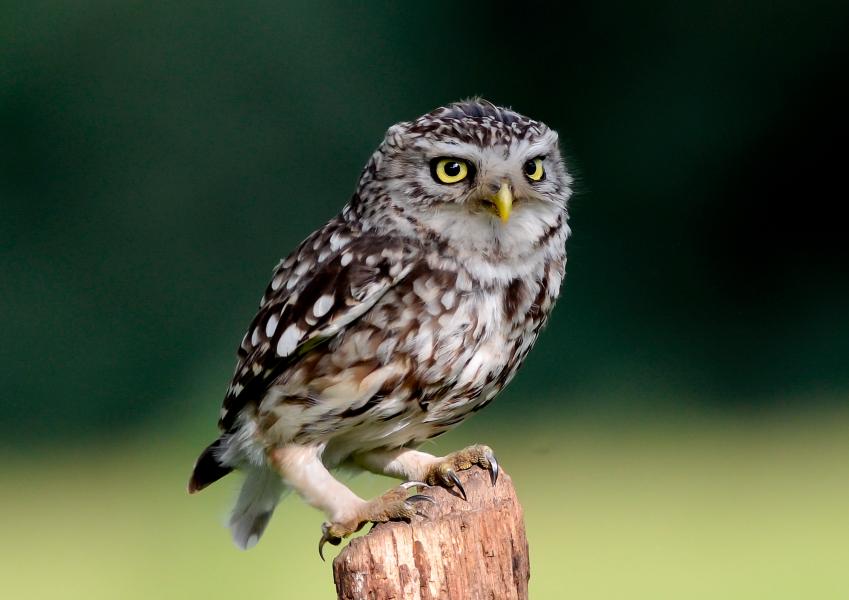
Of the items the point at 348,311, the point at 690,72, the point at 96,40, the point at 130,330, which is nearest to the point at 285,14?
the point at 96,40

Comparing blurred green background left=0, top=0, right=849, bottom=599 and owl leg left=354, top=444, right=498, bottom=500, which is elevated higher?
blurred green background left=0, top=0, right=849, bottom=599

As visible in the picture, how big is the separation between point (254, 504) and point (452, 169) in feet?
4.01

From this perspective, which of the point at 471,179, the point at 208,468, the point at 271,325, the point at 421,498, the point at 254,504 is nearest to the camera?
the point at 421,498

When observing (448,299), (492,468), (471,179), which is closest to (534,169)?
(471,179)

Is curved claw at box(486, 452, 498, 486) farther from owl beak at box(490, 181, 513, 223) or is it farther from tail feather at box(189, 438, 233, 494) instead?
tail feather at box(189, 438, 233, 494)

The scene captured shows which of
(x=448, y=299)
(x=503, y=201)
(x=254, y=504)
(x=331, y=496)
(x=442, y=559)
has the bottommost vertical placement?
(x=442, y=559)

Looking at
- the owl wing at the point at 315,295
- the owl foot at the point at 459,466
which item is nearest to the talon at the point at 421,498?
the owl foot at the point at 459,466

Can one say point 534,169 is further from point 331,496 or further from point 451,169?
point 331,496

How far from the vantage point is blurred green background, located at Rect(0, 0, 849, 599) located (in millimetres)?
7504

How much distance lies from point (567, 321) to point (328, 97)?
1.96 metres

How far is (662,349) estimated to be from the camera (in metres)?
8.30

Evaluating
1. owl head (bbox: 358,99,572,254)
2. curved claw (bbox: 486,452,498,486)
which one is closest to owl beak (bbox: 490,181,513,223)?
owl head (bbox: 358,99,572,254)

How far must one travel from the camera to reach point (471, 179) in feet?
10.5

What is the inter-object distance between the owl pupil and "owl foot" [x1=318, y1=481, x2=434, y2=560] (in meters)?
0.75
